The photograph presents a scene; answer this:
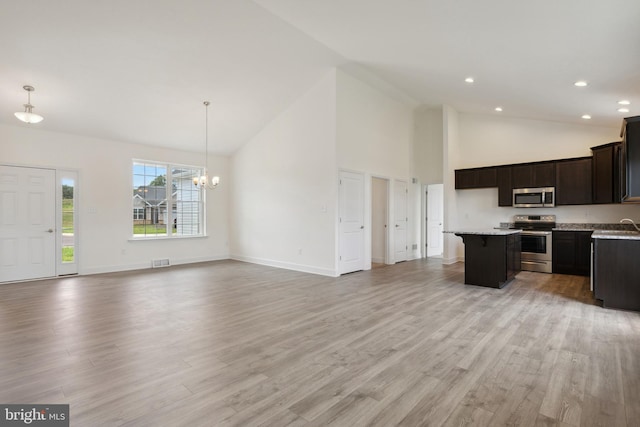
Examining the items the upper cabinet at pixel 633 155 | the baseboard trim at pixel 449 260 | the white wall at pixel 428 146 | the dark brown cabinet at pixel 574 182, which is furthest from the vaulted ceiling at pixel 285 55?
the baseboard trim at pixel 449 260

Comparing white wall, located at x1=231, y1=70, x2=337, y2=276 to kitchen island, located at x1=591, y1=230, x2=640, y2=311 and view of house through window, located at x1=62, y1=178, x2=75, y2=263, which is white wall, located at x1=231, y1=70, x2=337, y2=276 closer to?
view of house through window, located at x1=62, y1=178, x2=75, y2=263

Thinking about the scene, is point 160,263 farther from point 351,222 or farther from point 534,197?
point 534,197

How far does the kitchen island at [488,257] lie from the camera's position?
17.2 feet

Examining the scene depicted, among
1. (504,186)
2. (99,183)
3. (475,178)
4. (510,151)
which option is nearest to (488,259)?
(504,186)

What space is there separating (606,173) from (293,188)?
6.18 m

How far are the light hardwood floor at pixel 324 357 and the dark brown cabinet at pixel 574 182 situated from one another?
2.54 metres

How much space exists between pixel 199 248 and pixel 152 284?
9.01ft

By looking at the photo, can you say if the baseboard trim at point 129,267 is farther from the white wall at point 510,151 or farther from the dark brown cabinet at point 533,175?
the dark brown cabinet at point 533,175

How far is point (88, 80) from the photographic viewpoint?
5090 millimetres

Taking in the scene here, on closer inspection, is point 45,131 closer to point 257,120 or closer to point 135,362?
point 257,120

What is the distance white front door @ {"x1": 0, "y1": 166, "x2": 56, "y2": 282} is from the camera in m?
5.86

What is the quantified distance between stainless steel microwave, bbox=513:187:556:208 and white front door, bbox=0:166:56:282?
32.6 ft

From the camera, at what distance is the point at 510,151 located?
303 inches

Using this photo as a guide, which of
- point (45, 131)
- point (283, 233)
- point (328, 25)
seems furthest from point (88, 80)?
point (283, 233)
